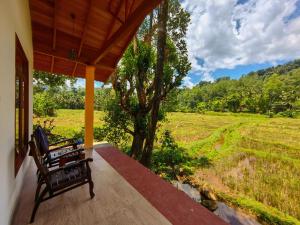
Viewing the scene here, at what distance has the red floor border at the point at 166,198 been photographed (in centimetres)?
204

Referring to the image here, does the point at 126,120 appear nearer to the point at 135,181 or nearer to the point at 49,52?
the point at 49,52

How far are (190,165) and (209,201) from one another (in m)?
3.44

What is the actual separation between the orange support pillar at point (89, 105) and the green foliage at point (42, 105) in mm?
3419

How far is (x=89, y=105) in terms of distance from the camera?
488 centimetres

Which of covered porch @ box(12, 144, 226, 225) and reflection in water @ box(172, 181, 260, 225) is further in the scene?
reflection in water @ box(172, 181, 260, 225)

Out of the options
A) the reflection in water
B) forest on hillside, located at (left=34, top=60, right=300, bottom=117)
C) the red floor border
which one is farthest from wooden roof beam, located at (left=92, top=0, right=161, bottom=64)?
forest on hillside, located at (left=34, top=60, right=300, bottom=117)

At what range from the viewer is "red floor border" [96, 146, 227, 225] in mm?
2045

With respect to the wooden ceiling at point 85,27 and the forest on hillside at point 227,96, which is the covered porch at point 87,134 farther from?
the forest on hillside at point 227,96

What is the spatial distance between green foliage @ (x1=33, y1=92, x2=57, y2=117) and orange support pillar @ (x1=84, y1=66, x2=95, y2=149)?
3419mm

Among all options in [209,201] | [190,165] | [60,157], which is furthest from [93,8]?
[190,165]

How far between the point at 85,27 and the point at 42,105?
4907mm

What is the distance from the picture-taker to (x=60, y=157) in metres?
2.76

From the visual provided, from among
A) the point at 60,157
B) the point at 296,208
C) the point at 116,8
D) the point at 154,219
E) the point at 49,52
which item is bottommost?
the point at 296,208

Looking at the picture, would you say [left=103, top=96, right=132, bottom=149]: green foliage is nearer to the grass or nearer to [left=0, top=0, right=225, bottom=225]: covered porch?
the grass
